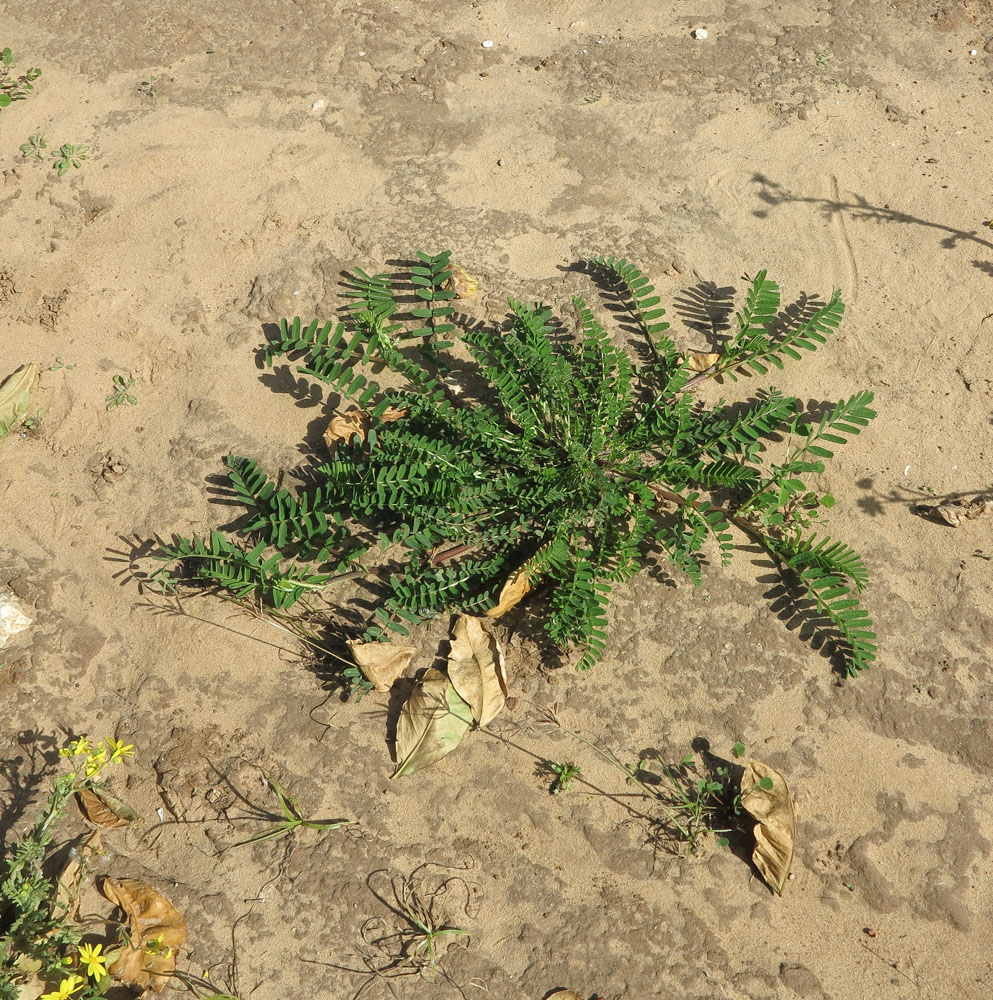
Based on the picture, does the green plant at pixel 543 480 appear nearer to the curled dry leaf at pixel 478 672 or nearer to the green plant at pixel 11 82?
the curled dry leaf at pixel 478 672

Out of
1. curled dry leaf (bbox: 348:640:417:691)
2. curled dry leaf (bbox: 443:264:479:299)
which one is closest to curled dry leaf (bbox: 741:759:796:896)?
curled dry leaf (bbox: 348:640:417:691)

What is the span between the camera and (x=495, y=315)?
12.9ft

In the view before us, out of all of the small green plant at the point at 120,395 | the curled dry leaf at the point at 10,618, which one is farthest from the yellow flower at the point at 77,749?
the small green plant at the point at 120,395

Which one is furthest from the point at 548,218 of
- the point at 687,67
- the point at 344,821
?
the point at 344,821

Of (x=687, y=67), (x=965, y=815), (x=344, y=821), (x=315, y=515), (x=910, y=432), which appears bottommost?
(x=965, y=815)

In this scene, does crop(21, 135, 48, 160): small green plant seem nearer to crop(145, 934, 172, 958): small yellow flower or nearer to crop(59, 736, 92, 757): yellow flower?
crop(59, 736, 92, 757): yellow flower

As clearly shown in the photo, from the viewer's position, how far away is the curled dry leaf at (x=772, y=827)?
9.13 feet

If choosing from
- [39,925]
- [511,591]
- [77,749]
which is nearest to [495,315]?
[511,591]

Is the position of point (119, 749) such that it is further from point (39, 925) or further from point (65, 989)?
point (65, 989)

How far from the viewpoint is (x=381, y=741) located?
3080mm

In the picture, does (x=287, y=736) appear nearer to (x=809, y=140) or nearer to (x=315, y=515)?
(x=315, y=515)

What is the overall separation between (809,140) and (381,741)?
3.83 meters

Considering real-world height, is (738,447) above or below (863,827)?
above

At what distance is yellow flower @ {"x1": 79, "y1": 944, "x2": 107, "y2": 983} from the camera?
8.14 feet
